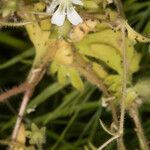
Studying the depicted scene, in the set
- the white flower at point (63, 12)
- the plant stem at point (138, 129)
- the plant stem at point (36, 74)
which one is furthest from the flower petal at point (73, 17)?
the plant stem at point (138, 129)

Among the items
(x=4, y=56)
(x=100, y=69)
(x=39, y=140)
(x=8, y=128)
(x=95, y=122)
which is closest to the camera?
(x=39, y=140)

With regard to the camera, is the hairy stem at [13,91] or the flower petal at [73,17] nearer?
the flower petal at [73,17]

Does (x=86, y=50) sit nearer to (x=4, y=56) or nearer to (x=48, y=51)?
(x=48, y=51)

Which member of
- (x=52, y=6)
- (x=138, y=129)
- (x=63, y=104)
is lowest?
(x=138, y=129)

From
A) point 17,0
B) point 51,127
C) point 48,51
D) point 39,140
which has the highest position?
point 17,0

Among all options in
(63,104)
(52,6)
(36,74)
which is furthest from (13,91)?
(52,6)

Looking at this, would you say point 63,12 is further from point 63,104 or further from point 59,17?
point 63,104

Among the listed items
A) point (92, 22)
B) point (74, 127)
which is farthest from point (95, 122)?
point (92, 22)

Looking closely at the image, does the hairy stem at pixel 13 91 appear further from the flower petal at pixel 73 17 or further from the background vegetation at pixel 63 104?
the flower petal at pixel 73 17
